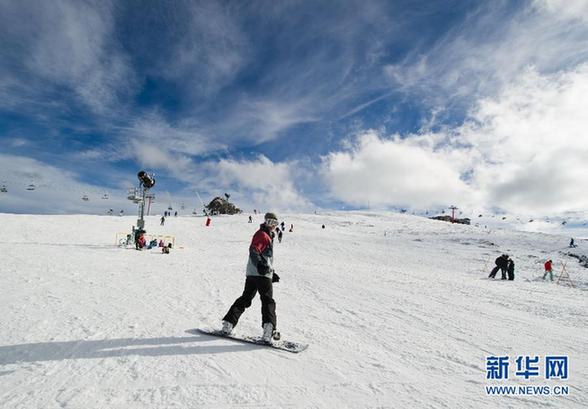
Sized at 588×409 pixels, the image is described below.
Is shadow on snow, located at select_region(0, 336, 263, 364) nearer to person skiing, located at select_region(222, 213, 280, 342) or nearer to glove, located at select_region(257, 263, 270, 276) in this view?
person skiing, located at select_region(222, 213, 280, 342)

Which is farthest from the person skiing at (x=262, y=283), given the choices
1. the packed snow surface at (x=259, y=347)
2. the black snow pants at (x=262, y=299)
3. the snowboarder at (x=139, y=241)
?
the snowboarder at (x=139, y=241)

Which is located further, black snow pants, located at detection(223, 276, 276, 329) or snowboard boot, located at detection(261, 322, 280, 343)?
black snow pants, located at detection(223, 276, 276, 329)

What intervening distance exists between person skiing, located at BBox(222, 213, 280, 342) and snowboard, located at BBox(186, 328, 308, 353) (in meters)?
0.07

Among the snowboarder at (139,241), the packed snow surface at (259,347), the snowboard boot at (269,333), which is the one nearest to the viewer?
the packed snow surface at (259,347)

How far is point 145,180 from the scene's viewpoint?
24.3m

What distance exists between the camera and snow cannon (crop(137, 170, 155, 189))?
2408cm

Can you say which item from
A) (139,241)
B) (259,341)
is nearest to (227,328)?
(259,341)

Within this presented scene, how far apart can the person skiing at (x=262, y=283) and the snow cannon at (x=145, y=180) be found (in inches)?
866

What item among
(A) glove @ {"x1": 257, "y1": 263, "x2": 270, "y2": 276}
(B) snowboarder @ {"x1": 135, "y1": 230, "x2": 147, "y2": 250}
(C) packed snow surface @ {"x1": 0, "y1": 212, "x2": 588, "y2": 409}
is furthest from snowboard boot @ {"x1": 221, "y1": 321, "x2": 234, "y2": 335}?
(B) snowboarder @ {"x1": 135, "y1": 230, "x2": 147, "y2": 250}

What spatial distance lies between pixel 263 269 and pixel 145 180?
884 inches

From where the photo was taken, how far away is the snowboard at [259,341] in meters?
4.58

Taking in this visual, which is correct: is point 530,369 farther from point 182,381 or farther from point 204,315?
point 204,315

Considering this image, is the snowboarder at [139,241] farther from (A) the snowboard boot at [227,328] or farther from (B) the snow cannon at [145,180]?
(A) the snowboard boot at [227,328]

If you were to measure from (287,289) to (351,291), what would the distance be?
1980 mm
